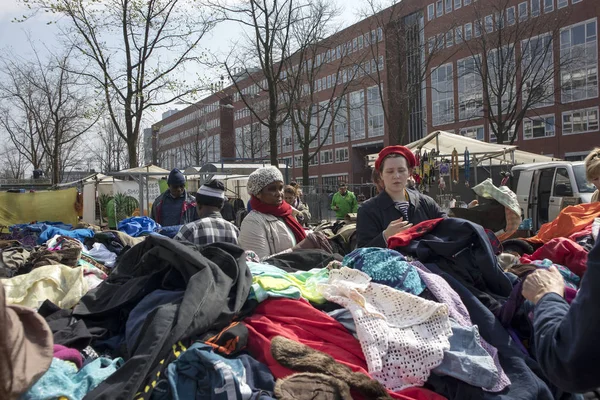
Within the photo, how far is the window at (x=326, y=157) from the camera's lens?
2194 inches

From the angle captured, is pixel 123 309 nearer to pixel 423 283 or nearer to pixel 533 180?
pixel 423 283

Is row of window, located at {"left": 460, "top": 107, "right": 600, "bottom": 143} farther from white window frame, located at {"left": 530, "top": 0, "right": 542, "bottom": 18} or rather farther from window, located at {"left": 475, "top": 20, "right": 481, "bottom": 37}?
window, located at {"left": 475, "top": 20, "right": 481, "bottom": 37}

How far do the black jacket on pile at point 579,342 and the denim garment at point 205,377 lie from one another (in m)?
0.98

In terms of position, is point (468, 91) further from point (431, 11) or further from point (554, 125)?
point (431, 11)

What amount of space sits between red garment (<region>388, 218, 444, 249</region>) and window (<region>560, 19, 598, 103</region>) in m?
31.8

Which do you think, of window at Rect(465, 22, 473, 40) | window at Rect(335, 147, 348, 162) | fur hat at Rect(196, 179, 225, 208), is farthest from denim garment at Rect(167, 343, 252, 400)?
window at Rect(335, 147, 348, 162)


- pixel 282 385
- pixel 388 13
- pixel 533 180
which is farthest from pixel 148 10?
Result: pixel 282 385

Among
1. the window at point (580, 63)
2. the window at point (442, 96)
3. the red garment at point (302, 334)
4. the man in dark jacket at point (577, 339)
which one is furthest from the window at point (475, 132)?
the man in dark jacket at point (577, 339)

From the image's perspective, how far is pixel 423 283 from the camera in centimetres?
226

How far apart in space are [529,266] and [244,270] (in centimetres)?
150

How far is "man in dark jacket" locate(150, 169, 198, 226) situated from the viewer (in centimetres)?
644

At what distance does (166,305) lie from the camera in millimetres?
1862

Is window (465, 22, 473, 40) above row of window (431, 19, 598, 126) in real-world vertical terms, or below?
above

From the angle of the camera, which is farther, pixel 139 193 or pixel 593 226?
pixel 139 193
